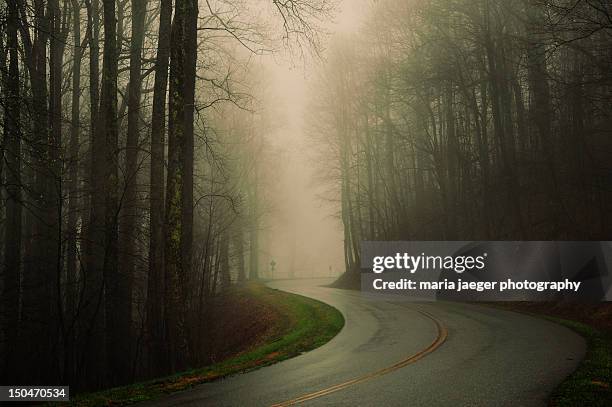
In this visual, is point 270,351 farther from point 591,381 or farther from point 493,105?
point 493,105

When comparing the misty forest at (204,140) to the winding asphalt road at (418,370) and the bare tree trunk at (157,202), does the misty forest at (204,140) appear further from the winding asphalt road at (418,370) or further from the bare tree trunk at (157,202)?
the winding asphalt road at (418,370)

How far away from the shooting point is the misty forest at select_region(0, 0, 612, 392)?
37.2 feet

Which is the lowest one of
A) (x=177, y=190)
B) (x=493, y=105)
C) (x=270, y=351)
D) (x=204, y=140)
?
(x=270, y=351)

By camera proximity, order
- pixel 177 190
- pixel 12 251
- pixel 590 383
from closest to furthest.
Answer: pixel 590 383
pixel 177 190
pixel 12 251

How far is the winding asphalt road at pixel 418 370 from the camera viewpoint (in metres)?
7.28

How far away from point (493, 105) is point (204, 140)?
14045mm

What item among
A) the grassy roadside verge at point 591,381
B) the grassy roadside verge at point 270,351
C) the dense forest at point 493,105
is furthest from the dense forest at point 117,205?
the dense forest at point 493,105

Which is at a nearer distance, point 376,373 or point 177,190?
point 376,373

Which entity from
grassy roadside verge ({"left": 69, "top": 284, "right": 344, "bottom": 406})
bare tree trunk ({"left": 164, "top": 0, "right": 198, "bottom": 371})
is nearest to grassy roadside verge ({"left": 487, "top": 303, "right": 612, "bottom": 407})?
grassy roadside verge ({"left": 69, "top": 284, "right": 344, "bottom": 406})

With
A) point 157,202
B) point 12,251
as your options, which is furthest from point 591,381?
point 12,251

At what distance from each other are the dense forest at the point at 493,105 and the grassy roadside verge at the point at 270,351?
31.5 feet

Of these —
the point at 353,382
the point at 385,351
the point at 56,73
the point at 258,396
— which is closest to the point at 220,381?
the point at 258,396

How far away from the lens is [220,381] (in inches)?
351

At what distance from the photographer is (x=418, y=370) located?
904 cm
